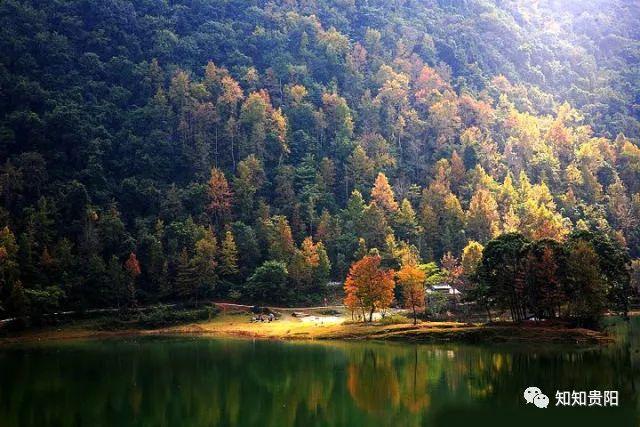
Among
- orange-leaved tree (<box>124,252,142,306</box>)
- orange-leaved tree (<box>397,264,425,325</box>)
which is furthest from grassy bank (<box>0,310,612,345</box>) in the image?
orange-leaved tree (<box>124,252,142,306</box>)

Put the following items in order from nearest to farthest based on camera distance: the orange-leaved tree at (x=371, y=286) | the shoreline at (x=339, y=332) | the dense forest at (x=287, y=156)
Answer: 1. the shoreline at (x=339, y=332)
2. the orange-leaved tree at (x=371, y=286)
3. the dense forest at (x=287, y=156)

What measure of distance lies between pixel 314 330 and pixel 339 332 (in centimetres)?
417

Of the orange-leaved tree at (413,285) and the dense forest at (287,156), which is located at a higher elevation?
the dense forest at (287,156)

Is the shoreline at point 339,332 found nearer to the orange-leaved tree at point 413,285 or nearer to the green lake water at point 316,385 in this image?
the green lake water at point 316,385

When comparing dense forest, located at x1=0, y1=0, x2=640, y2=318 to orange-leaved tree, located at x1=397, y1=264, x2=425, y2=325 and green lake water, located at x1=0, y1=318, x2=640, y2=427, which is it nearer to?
orange-leaved tree, located at x1=397, y1=264, x2=425, y2=325

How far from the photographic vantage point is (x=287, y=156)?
132m

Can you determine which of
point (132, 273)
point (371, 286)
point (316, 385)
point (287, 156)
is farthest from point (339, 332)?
point (287, 156)

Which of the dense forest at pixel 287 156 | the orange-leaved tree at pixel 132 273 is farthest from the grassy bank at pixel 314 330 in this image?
the orange-leaved tree at pixel 132 273

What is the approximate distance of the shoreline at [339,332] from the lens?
6159 cm

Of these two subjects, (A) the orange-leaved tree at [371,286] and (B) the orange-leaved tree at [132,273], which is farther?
(B) the orange-leaved tree at [132,273]

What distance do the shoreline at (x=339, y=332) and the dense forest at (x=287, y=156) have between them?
4139mm

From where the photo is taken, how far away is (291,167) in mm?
125438

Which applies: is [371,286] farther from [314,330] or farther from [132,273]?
[132,273]

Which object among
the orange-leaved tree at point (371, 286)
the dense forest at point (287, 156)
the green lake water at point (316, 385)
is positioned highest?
the dense forest at point (287, 156)
